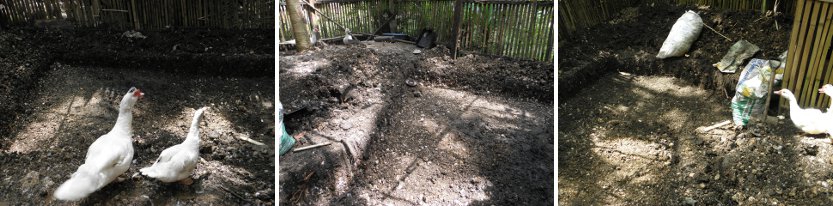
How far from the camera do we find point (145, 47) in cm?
480

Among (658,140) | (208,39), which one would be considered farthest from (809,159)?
(208,39)

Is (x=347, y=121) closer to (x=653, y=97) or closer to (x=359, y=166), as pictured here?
(x=359, y=166)

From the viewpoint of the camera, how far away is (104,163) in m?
2.64

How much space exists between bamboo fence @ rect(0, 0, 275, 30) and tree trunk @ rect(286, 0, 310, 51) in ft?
9.66

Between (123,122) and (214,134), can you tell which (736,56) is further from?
(123,122)

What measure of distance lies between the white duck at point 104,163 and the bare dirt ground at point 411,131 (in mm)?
1153

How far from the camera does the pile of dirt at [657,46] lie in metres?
4.03

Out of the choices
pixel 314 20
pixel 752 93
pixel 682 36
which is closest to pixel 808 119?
pixel 752 93

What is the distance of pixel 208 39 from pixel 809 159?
15.6 feet

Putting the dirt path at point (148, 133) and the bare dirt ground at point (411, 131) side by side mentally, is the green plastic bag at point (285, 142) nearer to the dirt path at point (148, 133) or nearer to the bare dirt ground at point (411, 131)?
the bare dirt ground at point (411, 131)

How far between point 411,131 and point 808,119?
98.6 inches

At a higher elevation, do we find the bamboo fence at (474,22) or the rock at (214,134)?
the bamboo fence at (474,22)

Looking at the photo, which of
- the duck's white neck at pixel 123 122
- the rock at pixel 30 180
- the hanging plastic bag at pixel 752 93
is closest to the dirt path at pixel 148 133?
the rock at pixel 30 180

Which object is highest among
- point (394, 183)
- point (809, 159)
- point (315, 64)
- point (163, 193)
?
point (315, 64)
